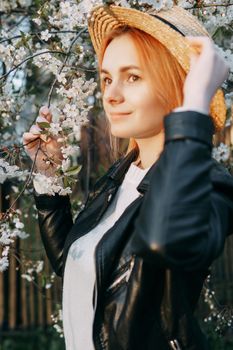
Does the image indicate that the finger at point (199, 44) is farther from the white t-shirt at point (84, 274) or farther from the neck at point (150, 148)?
the white t-shirt at point (84, 274)

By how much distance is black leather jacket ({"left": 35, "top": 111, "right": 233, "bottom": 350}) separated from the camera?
1452 mm

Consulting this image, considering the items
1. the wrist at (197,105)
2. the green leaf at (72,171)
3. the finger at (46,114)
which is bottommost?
the wrist at (197,105)

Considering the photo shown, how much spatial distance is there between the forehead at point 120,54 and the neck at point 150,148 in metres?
0.23

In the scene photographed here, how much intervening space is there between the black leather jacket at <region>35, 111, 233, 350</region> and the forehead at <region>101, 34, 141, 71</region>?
0.33 meters

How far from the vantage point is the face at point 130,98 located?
186 centimetres

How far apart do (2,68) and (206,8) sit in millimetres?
1346

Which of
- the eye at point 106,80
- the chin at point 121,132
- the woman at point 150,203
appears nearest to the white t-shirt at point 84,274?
the woman at point 150,203

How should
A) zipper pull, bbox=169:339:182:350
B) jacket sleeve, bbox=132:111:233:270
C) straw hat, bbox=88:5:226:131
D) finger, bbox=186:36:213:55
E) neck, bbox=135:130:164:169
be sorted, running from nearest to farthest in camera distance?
jacket sleeve, bbox=132:111:233:270 < finger, bbox=186:36:213:55 < zipper pull, bbox=169:339:182:350 < straw hat, bbox=88:5:226:131 < neck, bbox=135:130:164:169

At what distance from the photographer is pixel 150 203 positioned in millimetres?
1492

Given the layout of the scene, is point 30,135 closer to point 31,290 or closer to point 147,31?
point 147,31

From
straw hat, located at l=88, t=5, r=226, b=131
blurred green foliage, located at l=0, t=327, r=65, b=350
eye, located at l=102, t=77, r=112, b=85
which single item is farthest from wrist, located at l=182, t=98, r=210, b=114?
blurred green foliage, located at l=0, t=327, r=65, b=350

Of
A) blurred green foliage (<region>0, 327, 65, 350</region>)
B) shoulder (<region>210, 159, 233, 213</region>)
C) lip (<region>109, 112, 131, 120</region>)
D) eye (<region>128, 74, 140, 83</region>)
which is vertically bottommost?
shoulder (<region>210, 159, 233, 213</region>)

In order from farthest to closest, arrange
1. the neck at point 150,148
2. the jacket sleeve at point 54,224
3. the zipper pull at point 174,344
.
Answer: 1. the jacket sleeve at point 54,224
2. the neck at point 150,148
3. the zipper pull at point 174,344

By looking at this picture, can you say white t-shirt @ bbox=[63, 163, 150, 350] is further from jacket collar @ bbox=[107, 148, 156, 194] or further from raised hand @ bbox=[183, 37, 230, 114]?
raised hand @ bbox=[183, 37, 230, 114]
